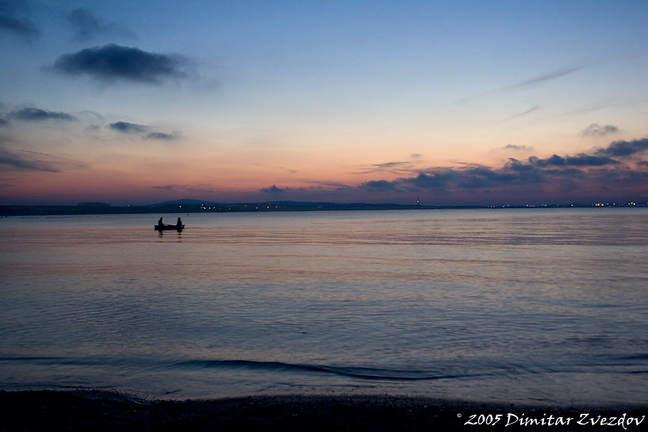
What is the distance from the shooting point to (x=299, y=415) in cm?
914

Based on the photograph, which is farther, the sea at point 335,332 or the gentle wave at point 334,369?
the gentle wave at point 334,369

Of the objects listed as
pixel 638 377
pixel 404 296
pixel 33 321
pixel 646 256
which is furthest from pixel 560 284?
pixel 33 321

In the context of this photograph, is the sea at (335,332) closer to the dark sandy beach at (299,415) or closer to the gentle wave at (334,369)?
the gentle wave at (334,369)

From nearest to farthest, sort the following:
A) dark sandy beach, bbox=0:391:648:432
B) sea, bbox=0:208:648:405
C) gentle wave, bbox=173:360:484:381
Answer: dark sandy beach, bbox=0:391:648:432 < sea, bbox=0:208:648:405 < gentle wave, bbox=173:360:484:381

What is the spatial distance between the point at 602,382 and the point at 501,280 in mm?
17290

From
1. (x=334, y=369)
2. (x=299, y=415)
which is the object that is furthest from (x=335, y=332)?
(x=299, y=415)

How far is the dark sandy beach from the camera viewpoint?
28.3 feet

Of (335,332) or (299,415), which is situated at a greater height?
(299,415)

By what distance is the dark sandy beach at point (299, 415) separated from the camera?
8.64m

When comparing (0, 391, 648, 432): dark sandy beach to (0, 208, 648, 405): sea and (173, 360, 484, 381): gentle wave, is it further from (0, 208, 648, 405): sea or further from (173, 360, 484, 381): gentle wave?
(173, 360, 484, 381): gentle wave

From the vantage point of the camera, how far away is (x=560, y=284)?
2728cm

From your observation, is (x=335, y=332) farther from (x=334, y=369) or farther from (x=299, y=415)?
(x=299, y=415)

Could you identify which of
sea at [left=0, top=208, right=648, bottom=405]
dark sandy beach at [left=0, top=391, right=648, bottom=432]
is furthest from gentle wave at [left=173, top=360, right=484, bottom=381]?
dark sandy beach at [left=0, top=391, right=648, bottom=432]

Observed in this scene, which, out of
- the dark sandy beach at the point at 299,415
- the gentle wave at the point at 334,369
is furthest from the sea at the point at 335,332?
the dark sandy beach at the point at 299,415
